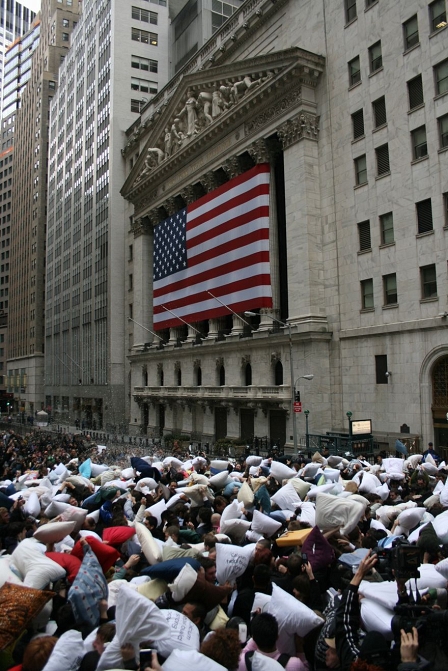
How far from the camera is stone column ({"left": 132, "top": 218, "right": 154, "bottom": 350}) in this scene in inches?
2381

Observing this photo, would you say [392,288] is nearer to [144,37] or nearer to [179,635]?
[179,635]

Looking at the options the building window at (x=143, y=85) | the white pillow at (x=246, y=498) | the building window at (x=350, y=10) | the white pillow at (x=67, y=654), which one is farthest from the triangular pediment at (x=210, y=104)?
the white pillow at (x=67, y=654)

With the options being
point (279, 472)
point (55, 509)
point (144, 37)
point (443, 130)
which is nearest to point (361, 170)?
point (443, 130)

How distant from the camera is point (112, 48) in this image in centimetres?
6912

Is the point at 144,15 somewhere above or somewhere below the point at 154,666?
above

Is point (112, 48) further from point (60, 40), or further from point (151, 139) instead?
point (60, 40)

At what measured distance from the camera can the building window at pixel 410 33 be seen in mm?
30562

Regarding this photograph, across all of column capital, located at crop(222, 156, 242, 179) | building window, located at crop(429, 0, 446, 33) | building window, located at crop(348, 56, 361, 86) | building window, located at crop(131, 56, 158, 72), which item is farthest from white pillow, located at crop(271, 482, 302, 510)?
building window, located at crop(131, 56, 158, 72)

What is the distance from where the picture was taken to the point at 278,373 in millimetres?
39125

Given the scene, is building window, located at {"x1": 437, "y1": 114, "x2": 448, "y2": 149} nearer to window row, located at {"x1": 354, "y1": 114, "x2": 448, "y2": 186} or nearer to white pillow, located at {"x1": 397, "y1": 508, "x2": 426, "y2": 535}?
window row, located at {"x1": 354, "y1": 114, "x2": 448, "y2": 186}

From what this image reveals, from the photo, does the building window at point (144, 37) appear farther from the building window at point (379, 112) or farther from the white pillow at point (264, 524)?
the white pillow at point (264, 524)

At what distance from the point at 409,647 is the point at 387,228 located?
30.2m

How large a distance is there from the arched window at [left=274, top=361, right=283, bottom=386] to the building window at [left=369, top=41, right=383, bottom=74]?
19.6 metres

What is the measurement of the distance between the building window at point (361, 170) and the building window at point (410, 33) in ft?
20.8
